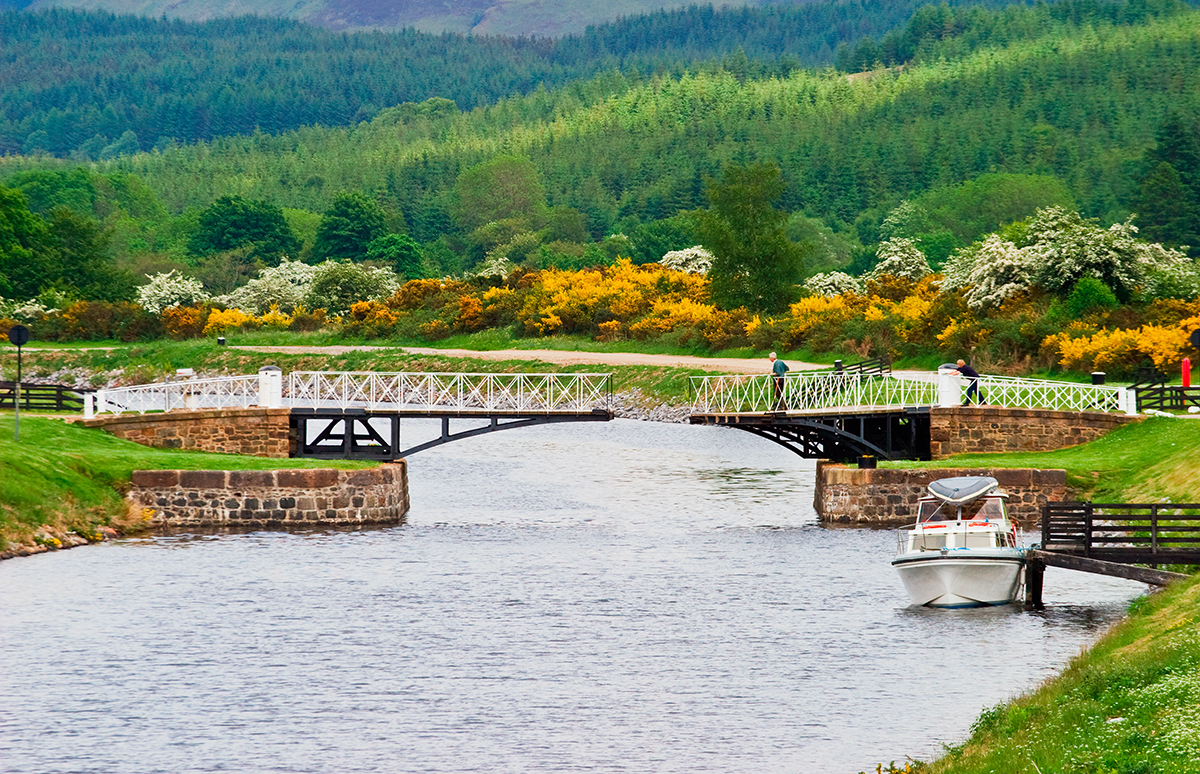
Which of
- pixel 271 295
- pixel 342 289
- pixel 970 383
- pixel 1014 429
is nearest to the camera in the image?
pixel 1014 429

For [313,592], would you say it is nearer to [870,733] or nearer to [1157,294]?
[870,733]

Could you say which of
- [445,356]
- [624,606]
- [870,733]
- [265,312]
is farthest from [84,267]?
[870,733]

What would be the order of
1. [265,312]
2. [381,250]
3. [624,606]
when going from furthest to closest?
[381,250] → [265,312] → [624,606]

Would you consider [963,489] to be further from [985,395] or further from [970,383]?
[985,395]

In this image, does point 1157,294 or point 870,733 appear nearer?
point 870,733

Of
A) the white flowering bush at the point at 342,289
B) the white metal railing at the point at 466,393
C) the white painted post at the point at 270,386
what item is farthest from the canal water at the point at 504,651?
the white flowering bush at the point at 342,289

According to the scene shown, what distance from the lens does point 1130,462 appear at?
44594 millimetres

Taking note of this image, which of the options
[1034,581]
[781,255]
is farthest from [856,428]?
[781,255]

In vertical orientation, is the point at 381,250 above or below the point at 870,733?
above

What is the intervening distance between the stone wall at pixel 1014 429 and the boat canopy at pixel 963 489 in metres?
14.4

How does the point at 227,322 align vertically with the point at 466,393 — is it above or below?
above

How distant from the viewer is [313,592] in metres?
36.6

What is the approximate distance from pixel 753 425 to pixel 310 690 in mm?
27326

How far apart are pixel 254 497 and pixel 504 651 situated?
16.9m
